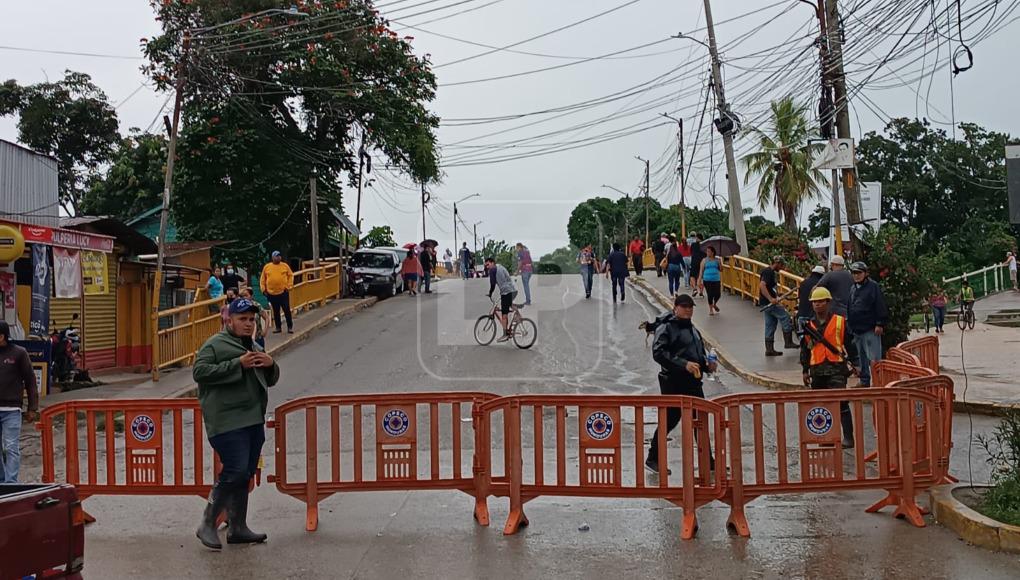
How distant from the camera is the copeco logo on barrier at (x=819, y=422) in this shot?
7.12 meters

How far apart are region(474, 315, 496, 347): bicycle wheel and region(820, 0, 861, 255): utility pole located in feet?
24.2

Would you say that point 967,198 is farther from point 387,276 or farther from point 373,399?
point 373,399

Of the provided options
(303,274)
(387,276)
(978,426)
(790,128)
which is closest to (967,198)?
(790,128)

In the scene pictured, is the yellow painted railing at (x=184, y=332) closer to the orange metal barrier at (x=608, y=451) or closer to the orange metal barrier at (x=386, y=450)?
the orange metal barrier at (x=386, y=450)

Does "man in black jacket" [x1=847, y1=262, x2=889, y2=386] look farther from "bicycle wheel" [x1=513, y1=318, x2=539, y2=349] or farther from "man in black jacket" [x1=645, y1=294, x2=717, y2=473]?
"bicycle wheel" [x1=513, y1=318, x2=539, y2=349]

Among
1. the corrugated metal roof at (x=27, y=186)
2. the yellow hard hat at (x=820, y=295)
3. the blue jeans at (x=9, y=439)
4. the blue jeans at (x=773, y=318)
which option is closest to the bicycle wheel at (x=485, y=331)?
the blue jeans at (x=773, y=318)

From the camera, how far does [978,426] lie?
36.8 feet

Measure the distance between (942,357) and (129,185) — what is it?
117 ft

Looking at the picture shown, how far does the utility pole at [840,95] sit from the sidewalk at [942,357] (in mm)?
2985

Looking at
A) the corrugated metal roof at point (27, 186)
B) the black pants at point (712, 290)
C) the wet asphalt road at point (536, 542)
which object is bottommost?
the wet asphalt road at point (536, 542)

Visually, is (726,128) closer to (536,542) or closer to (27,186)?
(27,186)

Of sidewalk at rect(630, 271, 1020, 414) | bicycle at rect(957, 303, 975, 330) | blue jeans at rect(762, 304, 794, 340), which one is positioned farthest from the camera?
bicycle at rect(957, 303, 975, 330)

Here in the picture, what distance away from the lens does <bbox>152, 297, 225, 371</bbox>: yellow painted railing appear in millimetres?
17250

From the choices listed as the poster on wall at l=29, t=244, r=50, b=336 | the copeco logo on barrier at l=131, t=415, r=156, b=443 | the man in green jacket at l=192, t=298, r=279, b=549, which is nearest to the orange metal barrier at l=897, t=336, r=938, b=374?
the man in green jacket at l=192, t=298, r=279, b=549
